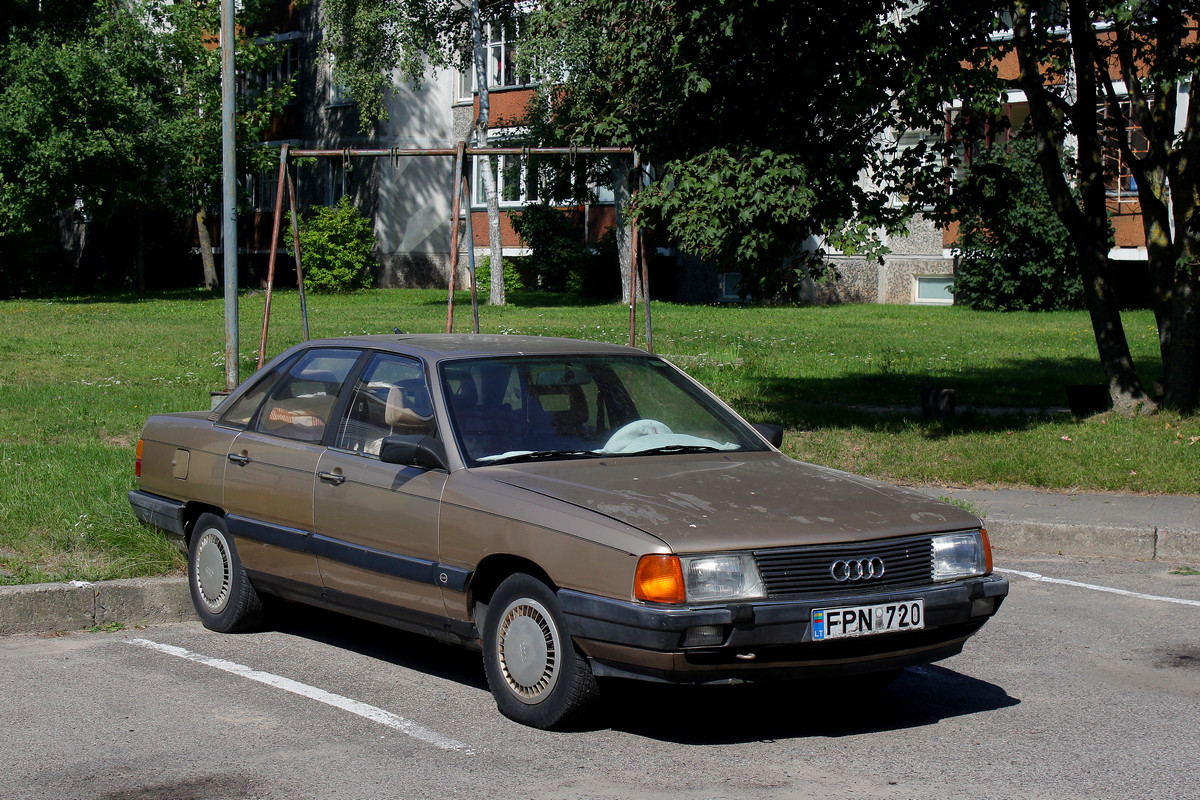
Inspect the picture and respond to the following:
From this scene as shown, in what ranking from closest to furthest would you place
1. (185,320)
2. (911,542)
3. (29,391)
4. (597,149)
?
(911,542), (597,149), (29,391), (185,320)

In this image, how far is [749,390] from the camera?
1600 centimetres

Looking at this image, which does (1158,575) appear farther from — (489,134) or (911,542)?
(489,134)

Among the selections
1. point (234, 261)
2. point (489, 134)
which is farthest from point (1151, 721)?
point (489, 134)

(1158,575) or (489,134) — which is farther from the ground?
(489,134)

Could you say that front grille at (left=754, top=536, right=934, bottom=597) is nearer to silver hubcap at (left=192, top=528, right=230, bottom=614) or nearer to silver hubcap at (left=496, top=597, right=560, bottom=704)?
silver hubcap at (left=496, top=597, right=560, bottom=704)

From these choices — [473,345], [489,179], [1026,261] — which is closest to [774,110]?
[473,345]

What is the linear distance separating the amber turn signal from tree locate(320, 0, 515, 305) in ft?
94.9

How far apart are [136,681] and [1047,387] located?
12817mm

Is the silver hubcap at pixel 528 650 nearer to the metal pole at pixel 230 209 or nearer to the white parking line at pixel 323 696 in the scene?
the white parking line at pixel 323 696

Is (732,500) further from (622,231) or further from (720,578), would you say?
(622,231)

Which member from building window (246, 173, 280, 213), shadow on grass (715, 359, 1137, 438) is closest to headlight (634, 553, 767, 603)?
shadow on grass (715, 359, 1137, 438)

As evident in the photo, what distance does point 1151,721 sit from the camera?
530 cm

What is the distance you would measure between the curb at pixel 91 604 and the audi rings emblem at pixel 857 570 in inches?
156

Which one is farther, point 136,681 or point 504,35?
point 504,35
